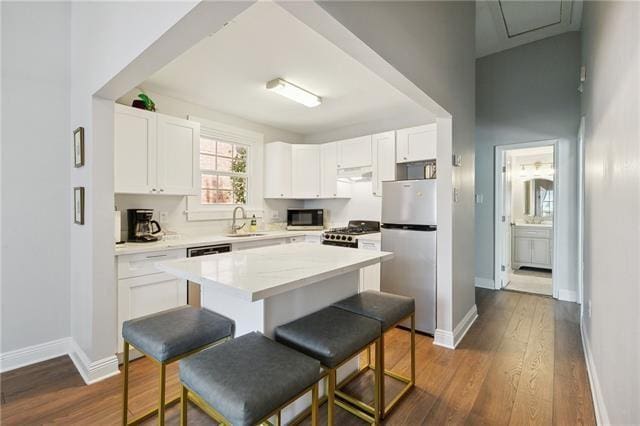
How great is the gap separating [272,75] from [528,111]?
3508mm

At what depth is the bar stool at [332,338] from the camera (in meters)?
1.34

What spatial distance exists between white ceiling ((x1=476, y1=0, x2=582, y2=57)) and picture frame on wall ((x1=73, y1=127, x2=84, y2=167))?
4.04 m

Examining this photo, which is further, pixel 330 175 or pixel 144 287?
pixel 330 175

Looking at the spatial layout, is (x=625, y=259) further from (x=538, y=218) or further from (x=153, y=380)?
(x=538, y=218)

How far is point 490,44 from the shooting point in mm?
4160

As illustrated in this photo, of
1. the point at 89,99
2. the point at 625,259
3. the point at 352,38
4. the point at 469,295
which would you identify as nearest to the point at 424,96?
the point at 352,38

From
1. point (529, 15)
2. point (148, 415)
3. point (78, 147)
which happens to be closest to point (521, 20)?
point (529, 15)

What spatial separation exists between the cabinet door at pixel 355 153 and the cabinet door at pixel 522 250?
12.4ft

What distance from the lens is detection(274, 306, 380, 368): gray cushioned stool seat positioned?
4.44 ft

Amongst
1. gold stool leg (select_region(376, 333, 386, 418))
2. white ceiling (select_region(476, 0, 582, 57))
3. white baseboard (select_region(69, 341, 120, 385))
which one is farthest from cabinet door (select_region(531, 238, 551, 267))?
white baseboard (select_region(69, 341, 120, 385))

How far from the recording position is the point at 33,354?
93.7 inches

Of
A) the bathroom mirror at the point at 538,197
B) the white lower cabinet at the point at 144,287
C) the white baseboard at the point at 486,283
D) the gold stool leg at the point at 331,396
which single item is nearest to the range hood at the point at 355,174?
the white baseboard at the point at 486,283

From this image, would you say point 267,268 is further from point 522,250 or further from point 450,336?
point 522,250

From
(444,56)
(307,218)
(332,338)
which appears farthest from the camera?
(307,218)
